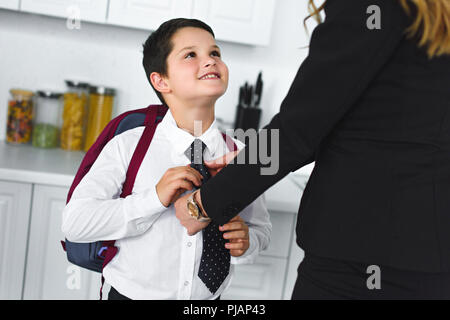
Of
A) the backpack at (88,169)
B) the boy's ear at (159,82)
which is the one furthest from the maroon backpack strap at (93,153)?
the boy's ear at (159,82)

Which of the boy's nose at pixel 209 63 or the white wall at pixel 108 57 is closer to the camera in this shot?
the boy's nose at pixel 209 63

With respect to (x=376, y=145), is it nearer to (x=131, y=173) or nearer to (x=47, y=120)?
(x=131, y=173)

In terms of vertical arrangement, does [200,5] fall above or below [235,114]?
above

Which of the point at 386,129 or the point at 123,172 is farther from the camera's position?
the point at 123,172

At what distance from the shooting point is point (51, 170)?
1667 mm

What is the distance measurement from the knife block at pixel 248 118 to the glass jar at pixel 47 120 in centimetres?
80

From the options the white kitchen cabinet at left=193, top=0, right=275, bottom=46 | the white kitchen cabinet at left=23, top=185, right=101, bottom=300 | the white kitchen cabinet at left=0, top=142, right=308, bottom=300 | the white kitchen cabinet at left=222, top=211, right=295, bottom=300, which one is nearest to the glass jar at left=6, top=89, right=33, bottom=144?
the white kitchen cabinet at left=0, top=142, right=308, bottom=300

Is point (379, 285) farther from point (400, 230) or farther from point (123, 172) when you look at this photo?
point (123, 172)

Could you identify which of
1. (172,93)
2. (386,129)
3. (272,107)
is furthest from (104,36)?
(386,129)

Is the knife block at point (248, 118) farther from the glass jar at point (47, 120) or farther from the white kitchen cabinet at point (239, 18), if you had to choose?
the glass jar at point (47, 120)

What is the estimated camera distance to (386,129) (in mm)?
751

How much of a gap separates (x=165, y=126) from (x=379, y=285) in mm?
655

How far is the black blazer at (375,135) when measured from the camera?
71 cm

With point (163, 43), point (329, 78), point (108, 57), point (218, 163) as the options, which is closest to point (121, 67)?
point (108, 57)
